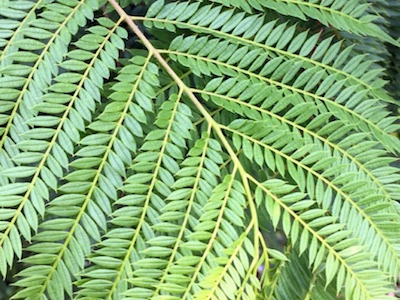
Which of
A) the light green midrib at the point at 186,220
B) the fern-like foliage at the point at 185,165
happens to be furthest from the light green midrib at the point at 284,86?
the light green midrib at the point at 186,220

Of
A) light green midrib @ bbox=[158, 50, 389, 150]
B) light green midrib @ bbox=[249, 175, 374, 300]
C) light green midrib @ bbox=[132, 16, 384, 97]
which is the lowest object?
light green midrib @ bbox=[249, 175, 374, 300]

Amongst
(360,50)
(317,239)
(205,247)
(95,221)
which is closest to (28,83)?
(95,221)

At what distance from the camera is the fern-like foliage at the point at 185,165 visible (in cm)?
53

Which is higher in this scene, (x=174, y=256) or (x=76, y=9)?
(x=76, y=9)

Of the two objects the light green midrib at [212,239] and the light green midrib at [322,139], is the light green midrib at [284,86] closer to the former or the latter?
the light green midrib at [322,139]

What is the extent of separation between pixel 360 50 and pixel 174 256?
580 mm

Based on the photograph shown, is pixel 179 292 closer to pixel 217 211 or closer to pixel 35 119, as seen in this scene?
pixel 217 211

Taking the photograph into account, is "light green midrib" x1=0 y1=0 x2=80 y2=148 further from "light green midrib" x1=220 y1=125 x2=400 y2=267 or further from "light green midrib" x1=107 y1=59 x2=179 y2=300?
"light green midrib" x1=220 y1=125 x2=400 y2=267

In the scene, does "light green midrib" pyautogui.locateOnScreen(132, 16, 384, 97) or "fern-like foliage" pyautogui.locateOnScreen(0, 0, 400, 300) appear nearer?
"fern-like foliage" pyautogui.locateOnScreen(0, 0, 400, 300)

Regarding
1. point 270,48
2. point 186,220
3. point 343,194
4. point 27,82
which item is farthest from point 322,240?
point 27,82

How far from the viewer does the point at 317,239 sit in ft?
1.87

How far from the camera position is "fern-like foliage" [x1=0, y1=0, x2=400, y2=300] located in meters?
0.53

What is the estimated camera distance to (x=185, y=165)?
0.58m

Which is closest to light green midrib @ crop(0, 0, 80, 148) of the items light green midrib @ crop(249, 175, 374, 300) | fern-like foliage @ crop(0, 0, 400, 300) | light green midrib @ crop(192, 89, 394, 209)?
fern-like foliage @ crop(0, 0, 400, 300)
